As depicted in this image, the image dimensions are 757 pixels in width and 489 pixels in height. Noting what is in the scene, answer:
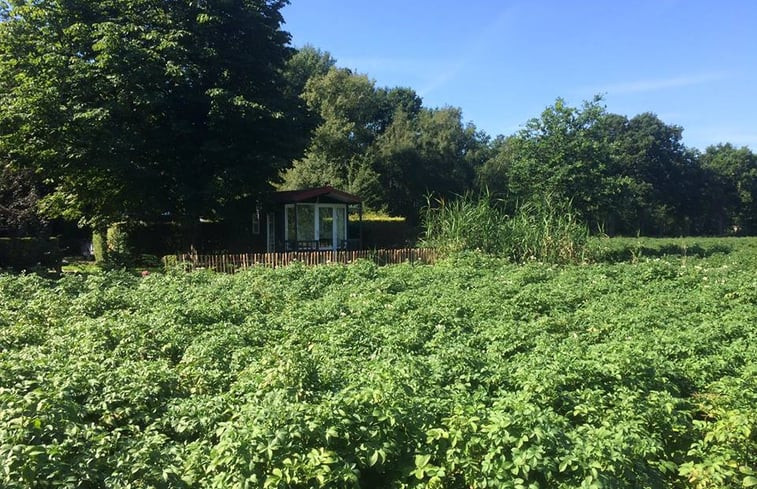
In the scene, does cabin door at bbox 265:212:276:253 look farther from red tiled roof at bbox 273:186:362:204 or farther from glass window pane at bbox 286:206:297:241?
red tiled roof at bbox 273:186:362:204

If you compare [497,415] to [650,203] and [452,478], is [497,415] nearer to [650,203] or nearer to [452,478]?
[452,478]

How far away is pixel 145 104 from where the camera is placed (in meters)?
18.4

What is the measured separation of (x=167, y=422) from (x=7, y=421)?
33.2 inches

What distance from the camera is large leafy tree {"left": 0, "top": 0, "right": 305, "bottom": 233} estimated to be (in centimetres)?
1755

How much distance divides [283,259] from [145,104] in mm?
8220

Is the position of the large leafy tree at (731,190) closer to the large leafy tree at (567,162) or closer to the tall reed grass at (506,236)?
the large leafy tree at (567,162)

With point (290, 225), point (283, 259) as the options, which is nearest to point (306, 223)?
point (290, 225)

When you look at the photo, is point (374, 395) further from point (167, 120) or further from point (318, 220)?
point (318, 220)

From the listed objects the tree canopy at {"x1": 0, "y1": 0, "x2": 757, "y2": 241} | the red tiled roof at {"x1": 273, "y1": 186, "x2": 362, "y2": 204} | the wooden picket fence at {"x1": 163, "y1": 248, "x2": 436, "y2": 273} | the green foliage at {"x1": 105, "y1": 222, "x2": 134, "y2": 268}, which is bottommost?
the wooden picket fence at {"x1": 163, "y1": 248, "x2": 436, "y2": 273}

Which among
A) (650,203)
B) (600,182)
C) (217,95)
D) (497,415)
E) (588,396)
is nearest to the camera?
(497,415)

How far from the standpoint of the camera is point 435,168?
132ft

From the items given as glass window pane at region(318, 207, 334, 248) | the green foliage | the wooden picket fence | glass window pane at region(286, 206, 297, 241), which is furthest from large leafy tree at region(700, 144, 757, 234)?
the green foliage

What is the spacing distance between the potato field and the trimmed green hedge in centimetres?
1023

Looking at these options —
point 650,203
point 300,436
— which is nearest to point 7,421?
point 300,436
